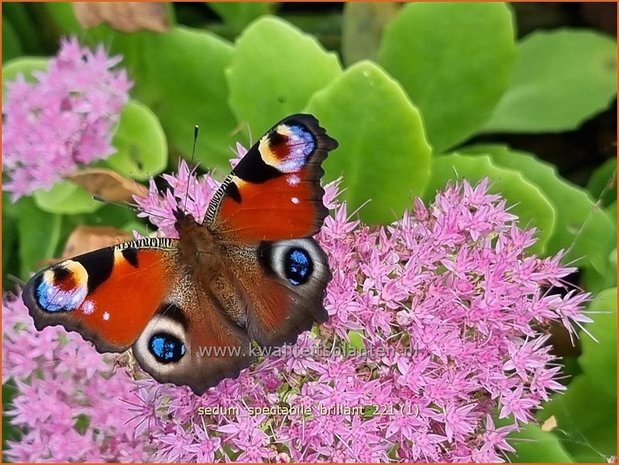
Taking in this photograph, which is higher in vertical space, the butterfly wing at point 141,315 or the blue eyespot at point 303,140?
the blue eyespot at point 303,140

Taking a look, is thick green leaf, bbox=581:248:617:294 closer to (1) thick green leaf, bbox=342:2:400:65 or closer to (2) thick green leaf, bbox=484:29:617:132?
(2) thick green leaf, bbox=484:29:617:132

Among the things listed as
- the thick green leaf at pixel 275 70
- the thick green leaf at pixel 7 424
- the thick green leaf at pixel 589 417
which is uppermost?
the thick green leaf at pixel 275 70

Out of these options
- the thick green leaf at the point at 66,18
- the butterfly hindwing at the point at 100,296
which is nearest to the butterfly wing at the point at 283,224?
the butterfly hindwing at the point at 100,296

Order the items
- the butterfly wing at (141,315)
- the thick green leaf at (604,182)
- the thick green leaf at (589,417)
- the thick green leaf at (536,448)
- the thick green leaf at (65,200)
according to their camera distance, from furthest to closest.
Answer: the thick green leaf at (604,182)
the thick green leaf at (65,200)
the thick green leaf at (589,417)
the thick green leaf at (536,448)
the butterfly wing at (141,315)

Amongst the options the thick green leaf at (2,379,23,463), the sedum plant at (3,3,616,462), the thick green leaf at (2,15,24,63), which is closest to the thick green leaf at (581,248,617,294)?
the sedum plant at (3,3,616,462)

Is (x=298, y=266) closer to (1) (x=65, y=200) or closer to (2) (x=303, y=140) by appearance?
(2) (x=303, y=140)

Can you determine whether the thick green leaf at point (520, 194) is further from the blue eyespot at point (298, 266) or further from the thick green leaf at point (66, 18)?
the thick green leaf at point (66, 18)

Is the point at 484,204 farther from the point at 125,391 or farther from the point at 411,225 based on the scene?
the point at 125,391
